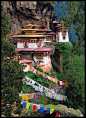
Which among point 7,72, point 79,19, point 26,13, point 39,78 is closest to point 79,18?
point 79,19

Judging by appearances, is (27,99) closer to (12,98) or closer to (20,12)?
(12,98)

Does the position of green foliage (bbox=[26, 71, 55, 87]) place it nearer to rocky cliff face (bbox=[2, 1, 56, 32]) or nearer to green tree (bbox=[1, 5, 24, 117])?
green tree (bbox=[1, 5, 24, 117])

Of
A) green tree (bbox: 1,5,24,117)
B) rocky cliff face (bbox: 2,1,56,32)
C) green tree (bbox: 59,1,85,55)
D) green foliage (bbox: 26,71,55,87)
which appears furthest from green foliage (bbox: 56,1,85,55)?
rocky cliff face (bbox: 2,1,56,32)

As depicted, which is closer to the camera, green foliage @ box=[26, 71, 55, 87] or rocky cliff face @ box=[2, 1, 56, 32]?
green foliage @ box=[26, 71, 55, 87]

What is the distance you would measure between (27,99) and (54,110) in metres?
1.98

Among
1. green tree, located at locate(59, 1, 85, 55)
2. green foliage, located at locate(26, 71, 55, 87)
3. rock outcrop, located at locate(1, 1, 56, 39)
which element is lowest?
green foliage, located at locate(26, 71, 55, 87)

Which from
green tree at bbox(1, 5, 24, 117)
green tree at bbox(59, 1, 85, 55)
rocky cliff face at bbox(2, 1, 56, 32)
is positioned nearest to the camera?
green tree at bbox(59, 1, 85, 55)

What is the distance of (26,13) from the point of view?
25.1 metres

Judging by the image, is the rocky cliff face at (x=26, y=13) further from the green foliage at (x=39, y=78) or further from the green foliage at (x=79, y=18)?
the green foliage at (x=79, y=18)

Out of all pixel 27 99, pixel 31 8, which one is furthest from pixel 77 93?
pixel 31 8

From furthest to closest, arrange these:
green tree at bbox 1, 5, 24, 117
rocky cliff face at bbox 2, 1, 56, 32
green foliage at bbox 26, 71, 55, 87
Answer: rocky cliff face at bbox 2, 1, 56, 32 → green foliage at bbox 26, 71, 55, 87 → green tree at bbox 1, 5, 24, 117

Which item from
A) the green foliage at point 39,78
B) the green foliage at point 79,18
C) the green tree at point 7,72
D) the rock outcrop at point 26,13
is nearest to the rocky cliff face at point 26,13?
the rock outcrop at point 26,13

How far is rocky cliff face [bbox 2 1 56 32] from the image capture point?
23.9 meters

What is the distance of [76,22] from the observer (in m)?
7.14
